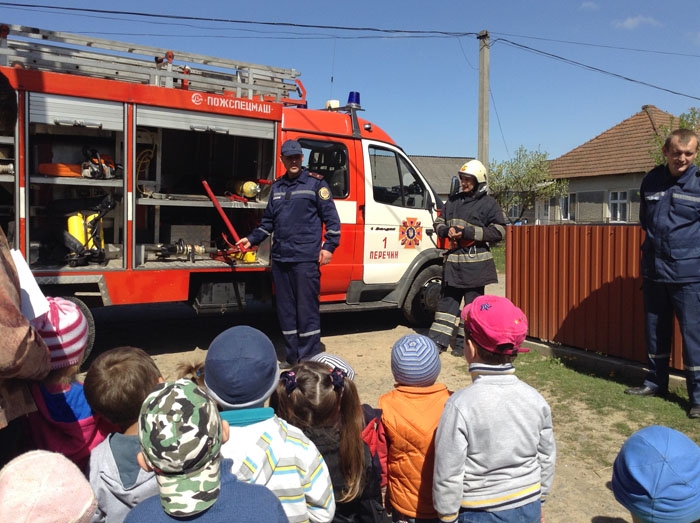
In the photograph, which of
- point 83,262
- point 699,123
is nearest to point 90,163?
point 83,262

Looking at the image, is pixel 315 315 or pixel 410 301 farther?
pixel 410 301

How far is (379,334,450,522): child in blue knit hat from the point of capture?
2.59 meters

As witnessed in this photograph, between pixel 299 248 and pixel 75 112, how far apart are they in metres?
2.32

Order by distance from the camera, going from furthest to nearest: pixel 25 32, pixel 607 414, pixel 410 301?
pixel 410 301, pixel 25 32, pixel 607 414

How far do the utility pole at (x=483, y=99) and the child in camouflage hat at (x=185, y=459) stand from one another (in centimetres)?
1356

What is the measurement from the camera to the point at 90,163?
5887 mm

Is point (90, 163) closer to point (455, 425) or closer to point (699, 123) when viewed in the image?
Result: point (455, 425)

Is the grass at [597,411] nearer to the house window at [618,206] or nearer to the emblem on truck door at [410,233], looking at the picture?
the emblem on truck door at [410,233]

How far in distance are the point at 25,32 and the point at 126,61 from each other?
3.18 feet

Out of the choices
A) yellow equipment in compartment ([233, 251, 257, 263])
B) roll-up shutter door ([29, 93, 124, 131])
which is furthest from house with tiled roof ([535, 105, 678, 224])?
roll-up shutter door ([29, 93, 124, 131])

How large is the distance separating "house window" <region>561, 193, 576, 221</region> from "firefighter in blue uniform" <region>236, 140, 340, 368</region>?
91.2ft

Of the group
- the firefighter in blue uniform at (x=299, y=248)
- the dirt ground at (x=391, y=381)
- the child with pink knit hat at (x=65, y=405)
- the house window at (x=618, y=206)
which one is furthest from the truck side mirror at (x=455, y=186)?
the house window at (x=618, y=206)

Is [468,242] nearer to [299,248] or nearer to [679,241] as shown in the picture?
[299,248]

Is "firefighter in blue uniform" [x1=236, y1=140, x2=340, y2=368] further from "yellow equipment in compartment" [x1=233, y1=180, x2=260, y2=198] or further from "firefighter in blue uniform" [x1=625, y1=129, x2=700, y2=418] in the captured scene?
"firefighter in blue uniform" [x1=625, y1=129, x2=700, y2=418]
